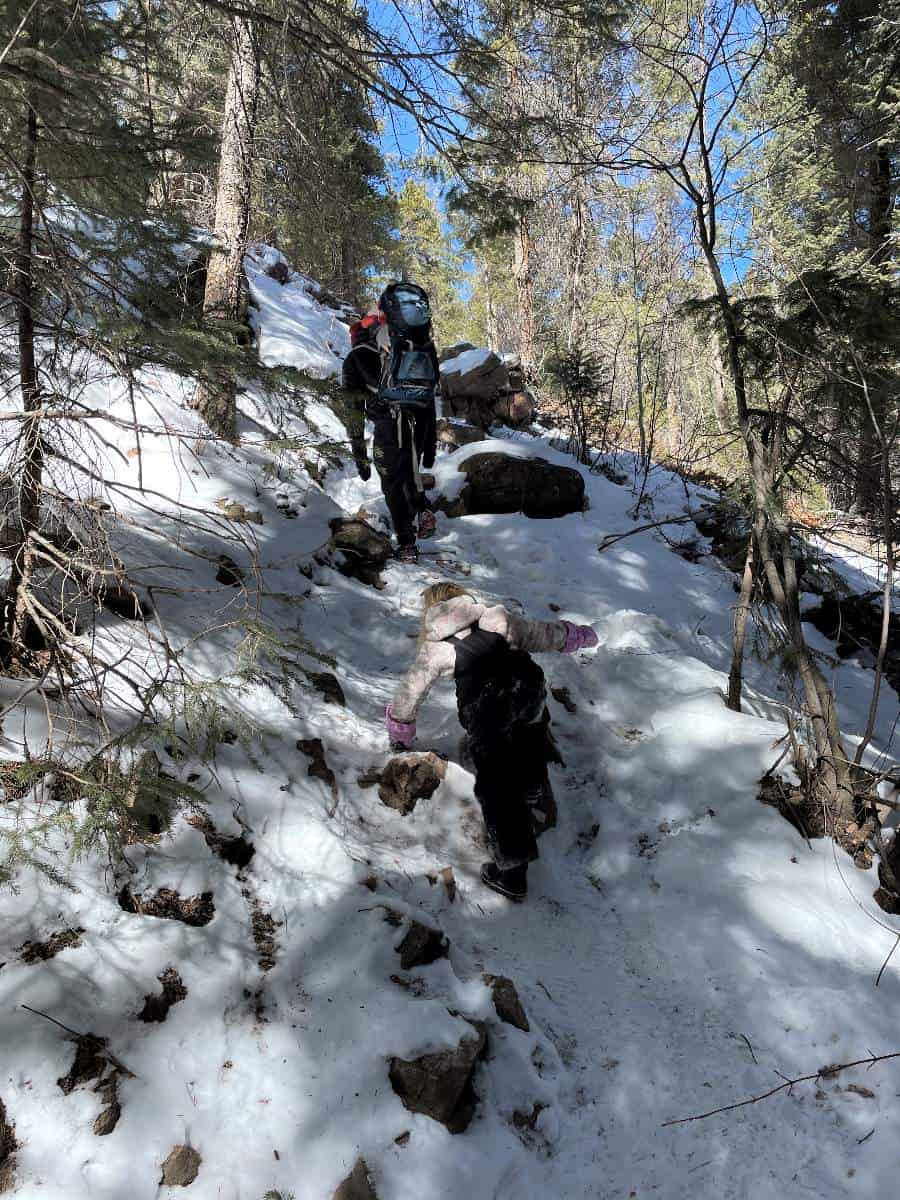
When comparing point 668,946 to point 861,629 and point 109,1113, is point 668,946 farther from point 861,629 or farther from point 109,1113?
point 861,629

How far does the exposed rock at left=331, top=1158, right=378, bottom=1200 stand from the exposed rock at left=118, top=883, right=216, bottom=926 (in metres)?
1.01

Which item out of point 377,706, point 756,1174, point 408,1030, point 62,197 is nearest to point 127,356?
point 62,197

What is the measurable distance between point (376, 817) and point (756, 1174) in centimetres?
217

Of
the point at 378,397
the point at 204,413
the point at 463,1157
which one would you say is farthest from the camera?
the point at 204,413

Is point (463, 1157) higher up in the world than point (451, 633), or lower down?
lower down

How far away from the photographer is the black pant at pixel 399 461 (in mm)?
5734

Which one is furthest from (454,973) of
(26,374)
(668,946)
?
(26,374)

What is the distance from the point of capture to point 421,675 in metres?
3.63

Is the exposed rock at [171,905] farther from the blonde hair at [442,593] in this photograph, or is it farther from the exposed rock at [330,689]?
the blonde hair at [442,593]

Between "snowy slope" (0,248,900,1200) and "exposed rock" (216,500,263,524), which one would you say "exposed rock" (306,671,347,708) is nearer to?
"snowy slope" (0,248,900,1200)

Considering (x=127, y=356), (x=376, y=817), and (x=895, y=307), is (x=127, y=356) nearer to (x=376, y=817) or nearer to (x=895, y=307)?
(x=376, y=817)

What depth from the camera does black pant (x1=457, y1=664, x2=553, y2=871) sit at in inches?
127

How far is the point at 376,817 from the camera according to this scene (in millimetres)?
3496

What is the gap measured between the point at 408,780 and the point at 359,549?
300cm
